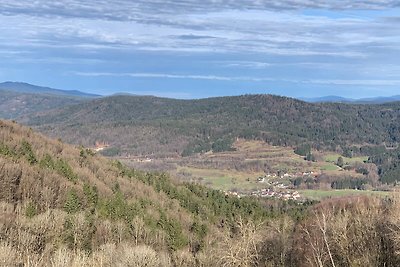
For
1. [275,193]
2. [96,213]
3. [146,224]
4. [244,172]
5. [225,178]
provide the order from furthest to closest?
[244,172] → [225,178] → [275,193] → [146,224] → [96,213]

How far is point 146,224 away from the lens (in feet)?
188

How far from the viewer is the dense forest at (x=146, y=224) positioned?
30875 millimetres

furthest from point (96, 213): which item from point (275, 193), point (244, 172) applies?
point (244, 172)

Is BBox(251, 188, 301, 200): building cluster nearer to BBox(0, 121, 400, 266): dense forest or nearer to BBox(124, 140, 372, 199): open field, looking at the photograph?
BBox(124, 140, 372, 199): open field

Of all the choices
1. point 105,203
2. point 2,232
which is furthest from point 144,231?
point 2,232

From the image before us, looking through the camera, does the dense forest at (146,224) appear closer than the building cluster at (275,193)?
Yes

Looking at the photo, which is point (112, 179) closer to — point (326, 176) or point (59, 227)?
point (59, 227)

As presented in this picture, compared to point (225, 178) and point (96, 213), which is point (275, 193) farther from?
point (96, 213)

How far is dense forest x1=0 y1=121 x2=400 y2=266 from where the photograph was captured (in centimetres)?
3088

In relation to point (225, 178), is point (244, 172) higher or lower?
lower

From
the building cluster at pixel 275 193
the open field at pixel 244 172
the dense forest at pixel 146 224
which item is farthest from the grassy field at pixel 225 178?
the dense forest at pixel 146 224

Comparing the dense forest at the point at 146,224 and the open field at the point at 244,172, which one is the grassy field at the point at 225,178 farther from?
the dense forest at the point at 146,224

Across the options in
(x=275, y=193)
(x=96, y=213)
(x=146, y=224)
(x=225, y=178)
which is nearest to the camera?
(x=96, y=213)

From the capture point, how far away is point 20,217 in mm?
37375
